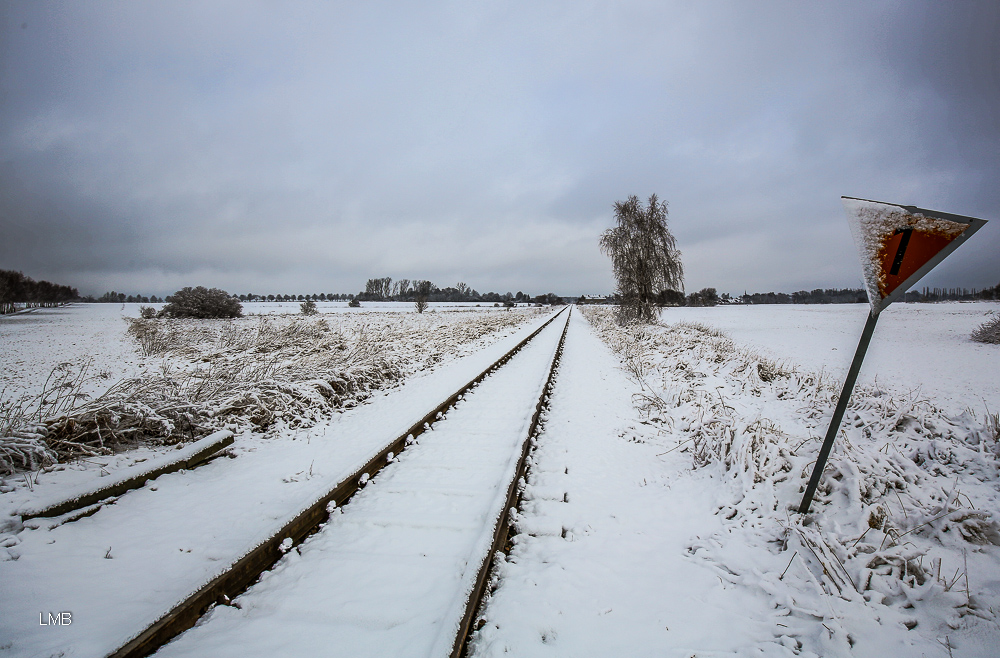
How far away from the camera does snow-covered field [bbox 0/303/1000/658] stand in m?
2.17

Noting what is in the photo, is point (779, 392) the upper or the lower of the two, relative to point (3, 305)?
lower

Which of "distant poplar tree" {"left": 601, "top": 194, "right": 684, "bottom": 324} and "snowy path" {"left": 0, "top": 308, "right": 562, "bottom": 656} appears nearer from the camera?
"snowy path" {"left": 0, "top": 308, "right": 562, "bottom": 656}

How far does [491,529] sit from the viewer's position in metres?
2.96

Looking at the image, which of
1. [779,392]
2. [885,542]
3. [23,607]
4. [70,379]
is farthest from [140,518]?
[779,392]

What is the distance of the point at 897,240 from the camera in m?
2.33

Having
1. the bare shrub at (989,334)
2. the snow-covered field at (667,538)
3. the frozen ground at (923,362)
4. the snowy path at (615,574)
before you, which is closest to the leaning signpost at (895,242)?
the snow-covered field at (667,538)

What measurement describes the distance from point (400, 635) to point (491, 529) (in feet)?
3.29

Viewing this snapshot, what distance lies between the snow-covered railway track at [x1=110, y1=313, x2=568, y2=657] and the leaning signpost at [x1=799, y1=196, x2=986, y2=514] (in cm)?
284

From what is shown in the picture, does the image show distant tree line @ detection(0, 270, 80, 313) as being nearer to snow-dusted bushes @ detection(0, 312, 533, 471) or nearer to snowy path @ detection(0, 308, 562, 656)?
snow-dusted bushes @ detection(0, 312, 533, 471)

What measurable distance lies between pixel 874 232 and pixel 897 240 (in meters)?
0.15

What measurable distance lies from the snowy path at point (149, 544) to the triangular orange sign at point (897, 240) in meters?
4.79

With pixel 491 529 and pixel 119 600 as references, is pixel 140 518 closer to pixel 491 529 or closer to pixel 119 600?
pixel 119 600

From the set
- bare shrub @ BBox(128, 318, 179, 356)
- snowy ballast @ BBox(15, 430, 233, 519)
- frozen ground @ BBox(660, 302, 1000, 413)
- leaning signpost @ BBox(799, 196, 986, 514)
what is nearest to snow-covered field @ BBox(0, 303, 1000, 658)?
snowy ballast @ BBox(15, 430, 233, 519)

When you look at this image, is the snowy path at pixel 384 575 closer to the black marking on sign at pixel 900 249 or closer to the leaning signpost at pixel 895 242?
the leaning signpost at pixel 895 242
